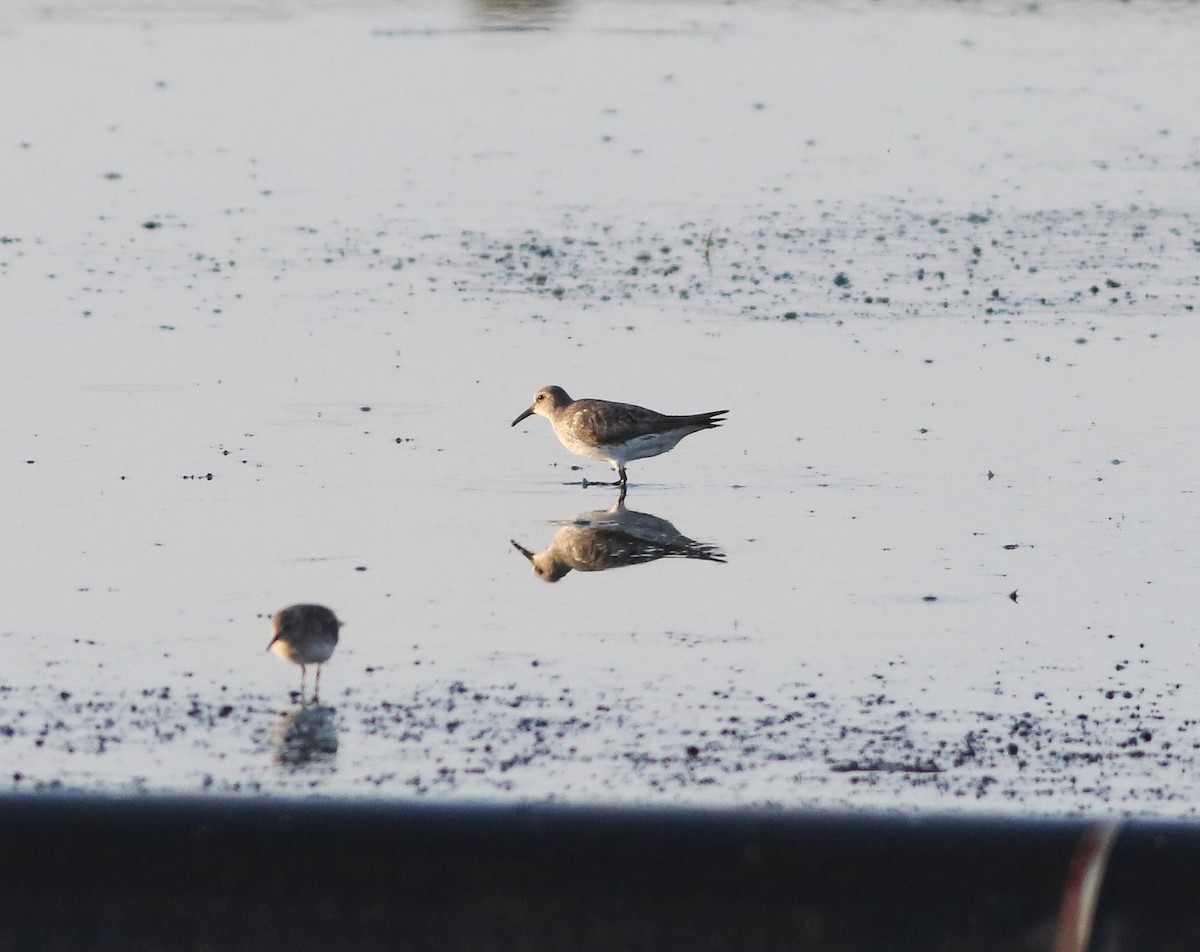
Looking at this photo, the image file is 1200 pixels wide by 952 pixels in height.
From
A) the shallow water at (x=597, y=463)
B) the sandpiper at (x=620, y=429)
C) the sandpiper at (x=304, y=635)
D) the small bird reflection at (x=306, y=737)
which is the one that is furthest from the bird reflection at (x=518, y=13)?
the small bird reflection at (x=306, y=737)

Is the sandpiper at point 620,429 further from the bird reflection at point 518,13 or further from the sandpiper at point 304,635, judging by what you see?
the bird reflection at point 518,13

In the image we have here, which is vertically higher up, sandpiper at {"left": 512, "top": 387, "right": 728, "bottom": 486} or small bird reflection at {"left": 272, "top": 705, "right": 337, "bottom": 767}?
sandpiper at {"left": 512, "top": 387, "right": 728, "bottom": 486}

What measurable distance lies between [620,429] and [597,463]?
5.25ft

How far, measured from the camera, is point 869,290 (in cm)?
2178

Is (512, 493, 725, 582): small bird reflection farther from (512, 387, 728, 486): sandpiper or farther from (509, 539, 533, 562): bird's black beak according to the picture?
(512, 387, 728, 486): sandpiper

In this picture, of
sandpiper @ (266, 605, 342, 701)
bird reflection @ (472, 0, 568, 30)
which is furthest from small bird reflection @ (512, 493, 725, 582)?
bird reflection @ (472, 0, 568, 30)

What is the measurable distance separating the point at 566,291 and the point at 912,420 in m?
5.52

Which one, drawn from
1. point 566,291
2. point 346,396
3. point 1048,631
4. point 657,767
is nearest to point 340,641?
point 657,767

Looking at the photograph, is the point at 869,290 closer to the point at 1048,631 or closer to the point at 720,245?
the point at 720,245

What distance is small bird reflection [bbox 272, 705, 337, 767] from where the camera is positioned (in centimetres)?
926

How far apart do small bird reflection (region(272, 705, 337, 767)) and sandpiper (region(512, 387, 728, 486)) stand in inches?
211

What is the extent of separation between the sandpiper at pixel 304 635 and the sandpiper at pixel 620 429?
5106 mm

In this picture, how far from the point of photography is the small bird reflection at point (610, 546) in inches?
519

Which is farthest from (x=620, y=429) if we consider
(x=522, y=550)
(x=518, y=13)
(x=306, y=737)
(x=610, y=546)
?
(x=518, y=13)
